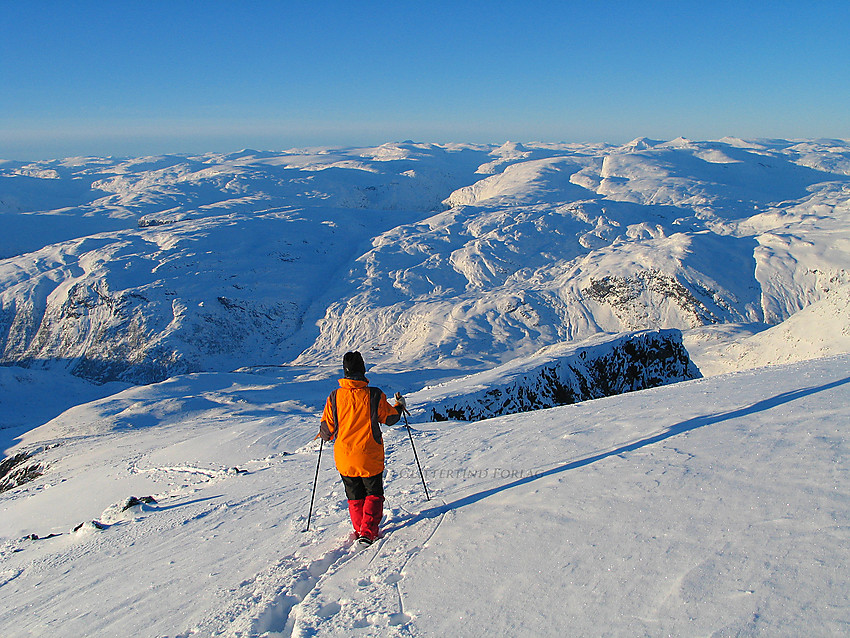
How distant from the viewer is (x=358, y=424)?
18.1 feet

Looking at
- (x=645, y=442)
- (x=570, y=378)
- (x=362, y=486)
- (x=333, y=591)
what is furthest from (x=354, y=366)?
(x=570, y=378)

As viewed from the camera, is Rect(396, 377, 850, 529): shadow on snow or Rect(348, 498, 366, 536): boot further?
Rect(396, 377, 850, 529): shadow on snow

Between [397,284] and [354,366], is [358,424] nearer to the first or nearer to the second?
[354,366]

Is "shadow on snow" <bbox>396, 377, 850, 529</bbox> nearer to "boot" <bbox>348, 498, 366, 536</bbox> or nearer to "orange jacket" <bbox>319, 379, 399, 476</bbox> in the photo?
"boot" <bbox>348, 498, 366, 536</bbox>

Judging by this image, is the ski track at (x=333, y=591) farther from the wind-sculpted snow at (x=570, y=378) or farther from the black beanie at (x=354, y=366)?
the wind-sculpted snow at (x=570, y=378)

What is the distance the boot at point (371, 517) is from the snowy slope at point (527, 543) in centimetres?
16

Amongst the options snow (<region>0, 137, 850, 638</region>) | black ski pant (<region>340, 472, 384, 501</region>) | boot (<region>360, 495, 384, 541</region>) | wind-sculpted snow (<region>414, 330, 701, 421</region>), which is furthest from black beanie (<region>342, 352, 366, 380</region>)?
wind-sculpted snow (<region>414, 330, 701, 421</region>)

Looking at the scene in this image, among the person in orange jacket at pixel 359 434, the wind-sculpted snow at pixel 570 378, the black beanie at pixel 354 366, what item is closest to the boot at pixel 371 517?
the person in orange jacket at pixel 359 434

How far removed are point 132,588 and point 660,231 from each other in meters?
106

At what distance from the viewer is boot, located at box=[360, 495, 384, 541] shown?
536 cm

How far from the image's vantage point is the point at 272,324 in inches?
2908

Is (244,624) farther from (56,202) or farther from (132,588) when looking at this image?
(56,202)

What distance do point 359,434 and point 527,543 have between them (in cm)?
208

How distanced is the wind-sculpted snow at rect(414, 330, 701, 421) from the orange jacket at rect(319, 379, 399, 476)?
10.9 metres
